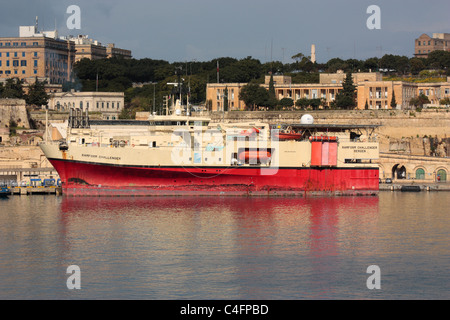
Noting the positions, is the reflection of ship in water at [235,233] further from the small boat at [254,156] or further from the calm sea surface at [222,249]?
the small boat at [254,156]

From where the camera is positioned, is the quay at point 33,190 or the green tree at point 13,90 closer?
the quay at point 33,190

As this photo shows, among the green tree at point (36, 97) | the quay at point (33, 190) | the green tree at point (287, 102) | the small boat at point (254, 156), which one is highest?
the green tree at point (36, 97)

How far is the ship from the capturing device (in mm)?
55000

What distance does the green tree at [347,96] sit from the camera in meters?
91.3

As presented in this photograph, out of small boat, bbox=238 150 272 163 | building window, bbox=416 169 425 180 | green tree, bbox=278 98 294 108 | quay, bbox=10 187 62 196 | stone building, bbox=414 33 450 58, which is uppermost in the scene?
stone building, bbox=414 33 450 58

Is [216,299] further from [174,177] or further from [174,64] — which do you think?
[174,64]

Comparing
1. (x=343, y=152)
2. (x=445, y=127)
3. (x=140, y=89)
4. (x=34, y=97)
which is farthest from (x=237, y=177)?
(x=140, y=89)

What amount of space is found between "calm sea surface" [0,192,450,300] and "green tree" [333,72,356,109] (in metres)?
40.0

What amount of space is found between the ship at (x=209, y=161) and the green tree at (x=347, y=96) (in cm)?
3135

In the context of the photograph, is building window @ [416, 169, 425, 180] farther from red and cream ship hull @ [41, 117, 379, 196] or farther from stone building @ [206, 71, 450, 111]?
stone building @ [206, 71, 450, 111]

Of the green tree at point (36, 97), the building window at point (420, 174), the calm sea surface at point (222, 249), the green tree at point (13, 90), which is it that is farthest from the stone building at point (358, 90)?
the calm sea surface at point (222, 249)

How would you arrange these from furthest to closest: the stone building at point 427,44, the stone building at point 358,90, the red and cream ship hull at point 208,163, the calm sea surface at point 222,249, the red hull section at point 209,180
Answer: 1. the stone building at point 427,44
2. the stone building at point 358,90
3. the red hull section at point 209,180
4. the red and cream ship hull at point 208,163
5. the calm sea surface at point 222,249

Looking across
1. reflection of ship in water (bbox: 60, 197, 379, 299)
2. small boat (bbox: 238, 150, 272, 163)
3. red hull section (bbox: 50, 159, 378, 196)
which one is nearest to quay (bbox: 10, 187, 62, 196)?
red hull section (bbox: 50, 159, 378, 196)

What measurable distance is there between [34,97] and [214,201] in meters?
53.8
